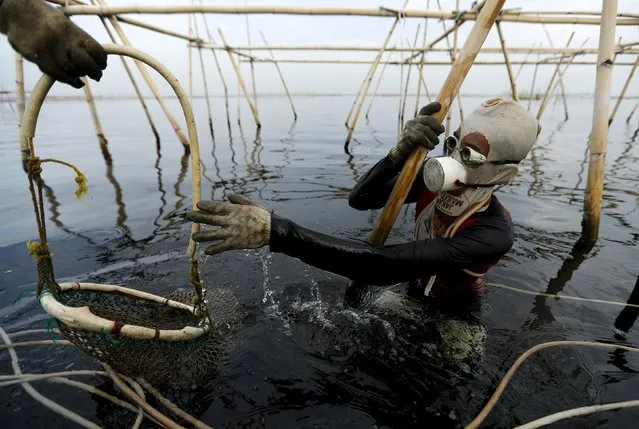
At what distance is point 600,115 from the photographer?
384cm

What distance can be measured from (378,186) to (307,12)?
Result: 13.7 ft

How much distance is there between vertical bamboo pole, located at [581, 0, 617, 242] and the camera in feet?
11.7

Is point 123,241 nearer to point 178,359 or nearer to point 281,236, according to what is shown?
point 178,359

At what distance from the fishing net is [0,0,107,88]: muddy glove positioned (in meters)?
0.12

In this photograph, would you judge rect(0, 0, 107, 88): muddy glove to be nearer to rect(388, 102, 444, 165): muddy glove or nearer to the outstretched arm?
the outstretched arm

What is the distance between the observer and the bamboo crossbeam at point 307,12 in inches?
210

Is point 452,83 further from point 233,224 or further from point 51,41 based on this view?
point 51,41

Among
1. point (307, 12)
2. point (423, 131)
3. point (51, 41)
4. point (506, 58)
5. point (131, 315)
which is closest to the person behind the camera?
point (51, 41)

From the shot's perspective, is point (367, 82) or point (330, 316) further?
point (367, 82)

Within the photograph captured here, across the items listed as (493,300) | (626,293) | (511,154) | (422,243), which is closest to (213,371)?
(422,243)

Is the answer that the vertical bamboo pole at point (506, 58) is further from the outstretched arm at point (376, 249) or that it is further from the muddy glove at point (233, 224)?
the muddy glove at point (233, 224)

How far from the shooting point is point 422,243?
2057 millimetres

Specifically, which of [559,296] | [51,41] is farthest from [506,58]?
[51,41]

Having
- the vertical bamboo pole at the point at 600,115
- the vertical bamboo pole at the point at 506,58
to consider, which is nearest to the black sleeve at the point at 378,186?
the vertical bamboo pole at the point at 600,115
